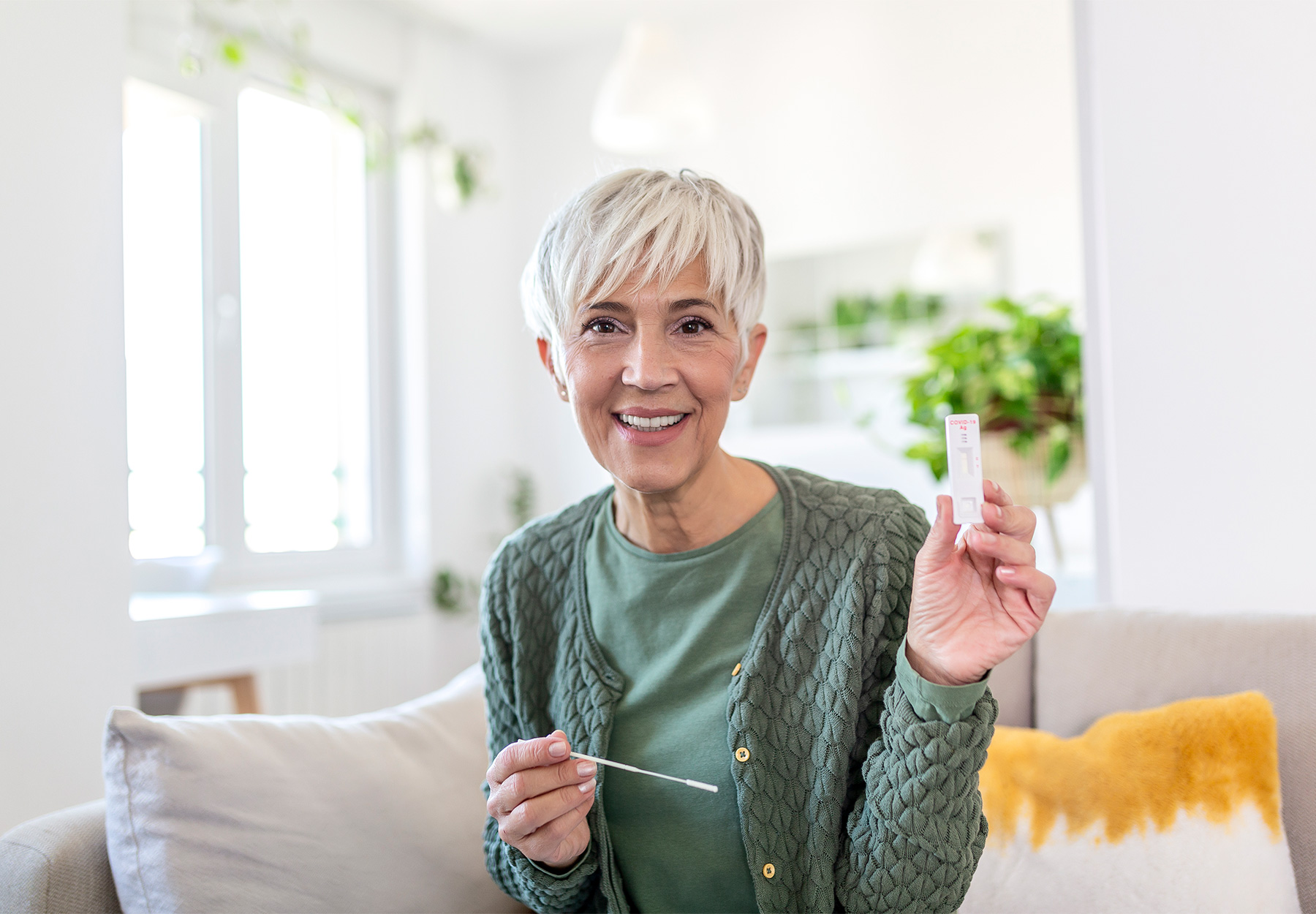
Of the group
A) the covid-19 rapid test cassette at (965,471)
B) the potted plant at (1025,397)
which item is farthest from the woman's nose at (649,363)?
the potted plant at (1025,397)

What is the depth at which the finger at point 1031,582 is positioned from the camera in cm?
84

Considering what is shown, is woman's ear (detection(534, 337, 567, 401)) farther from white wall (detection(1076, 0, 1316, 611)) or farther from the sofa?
white wall (detection(1076, 0, 1316, 611))

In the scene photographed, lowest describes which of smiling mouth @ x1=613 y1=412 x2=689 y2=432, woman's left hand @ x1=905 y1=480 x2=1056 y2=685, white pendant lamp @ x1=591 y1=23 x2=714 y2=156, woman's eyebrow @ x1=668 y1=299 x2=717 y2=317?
woman's left hand @ x1=905 y1=480 x2=1056 y2=685

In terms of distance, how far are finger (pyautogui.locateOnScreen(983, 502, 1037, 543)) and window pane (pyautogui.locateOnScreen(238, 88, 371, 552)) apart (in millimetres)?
3043

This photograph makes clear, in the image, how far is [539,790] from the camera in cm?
99

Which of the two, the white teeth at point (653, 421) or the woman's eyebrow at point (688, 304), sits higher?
the woman's eyebrow at point (688, 304)

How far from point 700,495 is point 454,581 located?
3010 millimetres

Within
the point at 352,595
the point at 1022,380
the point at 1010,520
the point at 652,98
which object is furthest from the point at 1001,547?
the point at 352,595

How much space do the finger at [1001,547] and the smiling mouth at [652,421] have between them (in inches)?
14.2

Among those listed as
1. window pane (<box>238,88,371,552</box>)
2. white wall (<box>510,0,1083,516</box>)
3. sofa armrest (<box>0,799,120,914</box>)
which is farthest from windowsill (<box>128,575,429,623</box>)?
sofa armrest (<box>0,799,120,914</box>)

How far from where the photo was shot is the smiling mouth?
1.10m

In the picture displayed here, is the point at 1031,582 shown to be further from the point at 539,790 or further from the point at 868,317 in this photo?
the point at 868,317

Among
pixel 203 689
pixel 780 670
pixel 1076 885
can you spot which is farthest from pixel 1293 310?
pixel 203 689

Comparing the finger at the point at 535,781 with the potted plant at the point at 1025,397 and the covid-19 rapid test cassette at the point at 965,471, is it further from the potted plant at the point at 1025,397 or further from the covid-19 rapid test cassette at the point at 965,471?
the potted plant at the point at 1025,397
